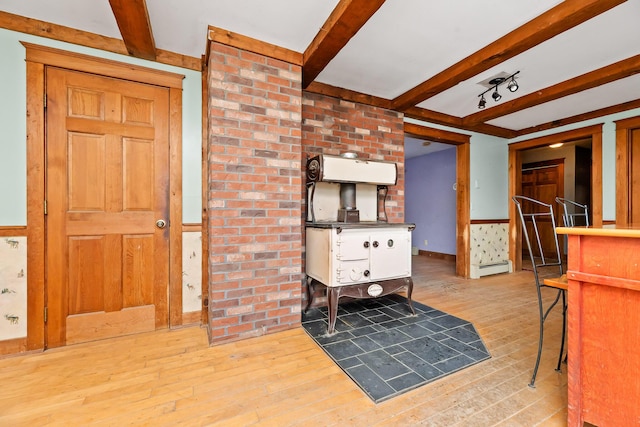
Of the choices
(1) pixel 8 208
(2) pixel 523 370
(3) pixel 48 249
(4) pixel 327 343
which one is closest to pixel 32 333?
(3) pixel 48 249

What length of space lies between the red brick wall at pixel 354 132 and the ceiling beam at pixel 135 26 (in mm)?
1364

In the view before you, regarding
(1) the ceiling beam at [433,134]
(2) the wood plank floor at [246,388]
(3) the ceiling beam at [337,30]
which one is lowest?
(2) the wood plank floor at [246,388]

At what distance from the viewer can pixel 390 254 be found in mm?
2420

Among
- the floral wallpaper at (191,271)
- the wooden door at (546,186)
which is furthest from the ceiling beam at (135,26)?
the wooden door at (546,186)

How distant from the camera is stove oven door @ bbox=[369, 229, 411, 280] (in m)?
2.35

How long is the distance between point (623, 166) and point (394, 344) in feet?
12.7

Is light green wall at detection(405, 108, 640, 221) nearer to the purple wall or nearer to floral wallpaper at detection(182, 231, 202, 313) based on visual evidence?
the purple wall

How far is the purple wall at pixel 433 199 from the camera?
557 cm

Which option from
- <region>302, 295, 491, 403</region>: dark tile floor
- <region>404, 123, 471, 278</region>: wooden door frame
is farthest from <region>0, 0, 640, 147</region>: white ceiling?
<region>302, 295, 491, 403</region>: dark tile floor

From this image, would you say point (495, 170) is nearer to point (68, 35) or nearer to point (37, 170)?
point (68, 35)

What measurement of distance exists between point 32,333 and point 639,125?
20.8ft

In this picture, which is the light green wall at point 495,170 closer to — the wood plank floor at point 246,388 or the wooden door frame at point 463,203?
the wooden door frame at point 463,203

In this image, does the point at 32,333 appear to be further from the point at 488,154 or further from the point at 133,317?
the point at 488,154

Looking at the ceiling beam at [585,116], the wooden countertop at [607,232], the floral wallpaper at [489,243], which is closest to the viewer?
the wooden countertop at [607,232]
